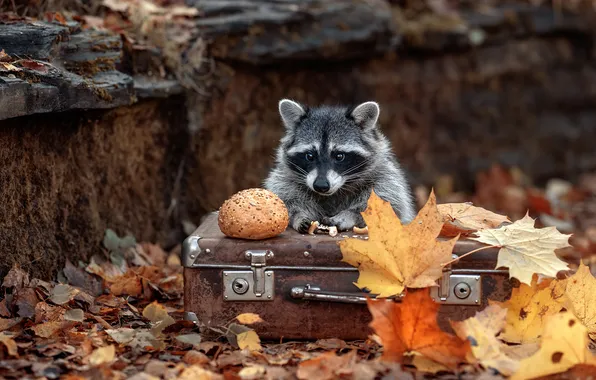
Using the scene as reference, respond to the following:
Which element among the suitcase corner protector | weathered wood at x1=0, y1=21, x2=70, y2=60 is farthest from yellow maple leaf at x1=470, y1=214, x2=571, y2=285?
weathered wood at x1=0, y1=21, x2=70, y2=60

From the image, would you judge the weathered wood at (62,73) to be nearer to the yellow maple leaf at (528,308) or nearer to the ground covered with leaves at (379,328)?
the ground covered with leaves at (379,328)

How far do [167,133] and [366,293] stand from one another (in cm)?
266

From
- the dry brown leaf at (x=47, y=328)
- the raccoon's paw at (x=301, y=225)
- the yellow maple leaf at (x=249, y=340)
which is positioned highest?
the raccoon's paw at (x=301, y=225)

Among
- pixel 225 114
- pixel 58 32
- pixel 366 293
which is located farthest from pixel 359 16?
pixel 366 293

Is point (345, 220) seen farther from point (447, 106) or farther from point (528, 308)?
point (447, 106)

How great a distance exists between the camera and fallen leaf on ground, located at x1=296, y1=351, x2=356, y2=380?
355cm

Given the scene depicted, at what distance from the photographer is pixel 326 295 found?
4219 mm

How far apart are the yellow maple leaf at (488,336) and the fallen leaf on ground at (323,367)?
0.51m

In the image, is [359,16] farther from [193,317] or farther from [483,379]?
[483,379]

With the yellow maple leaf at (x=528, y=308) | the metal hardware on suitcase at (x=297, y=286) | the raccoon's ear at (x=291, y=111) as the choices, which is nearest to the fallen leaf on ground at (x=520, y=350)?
the yellow maple leaf at (x=528, y=308)

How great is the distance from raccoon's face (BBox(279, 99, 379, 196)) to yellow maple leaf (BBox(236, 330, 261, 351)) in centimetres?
104

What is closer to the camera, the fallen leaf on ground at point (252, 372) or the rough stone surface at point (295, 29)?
the fallen leaf on ground at point (252, 372)

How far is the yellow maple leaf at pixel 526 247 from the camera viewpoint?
396cm

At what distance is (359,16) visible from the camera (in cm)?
739
